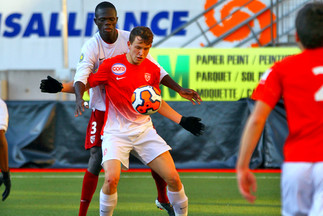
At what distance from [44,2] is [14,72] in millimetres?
2340

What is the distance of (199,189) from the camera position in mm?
8609

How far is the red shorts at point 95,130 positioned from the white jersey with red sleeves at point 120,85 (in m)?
0.32

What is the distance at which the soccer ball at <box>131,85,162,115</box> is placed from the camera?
5363 mm

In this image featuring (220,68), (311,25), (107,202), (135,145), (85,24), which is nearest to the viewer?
(311,25)

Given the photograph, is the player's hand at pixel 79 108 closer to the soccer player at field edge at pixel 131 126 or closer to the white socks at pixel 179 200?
→ the soccer player at field edge at pixel 131 126

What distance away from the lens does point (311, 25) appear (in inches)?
126

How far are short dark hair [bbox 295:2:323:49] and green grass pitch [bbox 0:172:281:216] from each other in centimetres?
374

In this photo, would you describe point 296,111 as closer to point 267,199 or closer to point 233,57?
point 267,199

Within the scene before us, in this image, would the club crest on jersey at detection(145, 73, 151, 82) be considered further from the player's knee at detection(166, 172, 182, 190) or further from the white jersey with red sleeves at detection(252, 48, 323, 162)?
the white jersey with red sleeves at detection(252, 48, 323, 162)

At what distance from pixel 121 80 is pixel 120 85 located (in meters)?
0.05

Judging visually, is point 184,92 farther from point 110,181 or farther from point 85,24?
point 85,24

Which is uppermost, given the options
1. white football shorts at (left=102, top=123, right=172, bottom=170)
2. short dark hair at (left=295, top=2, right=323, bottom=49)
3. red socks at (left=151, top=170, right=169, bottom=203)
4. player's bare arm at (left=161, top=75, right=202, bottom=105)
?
short dark hair at (left=295, top=2, right=323, bottom=49)

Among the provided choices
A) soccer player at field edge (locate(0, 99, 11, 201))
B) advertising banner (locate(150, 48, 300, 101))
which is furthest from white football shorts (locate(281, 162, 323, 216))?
advertising banner (locate(150, 48, 300, 101))

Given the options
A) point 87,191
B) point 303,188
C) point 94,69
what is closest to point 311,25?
point 303,188
